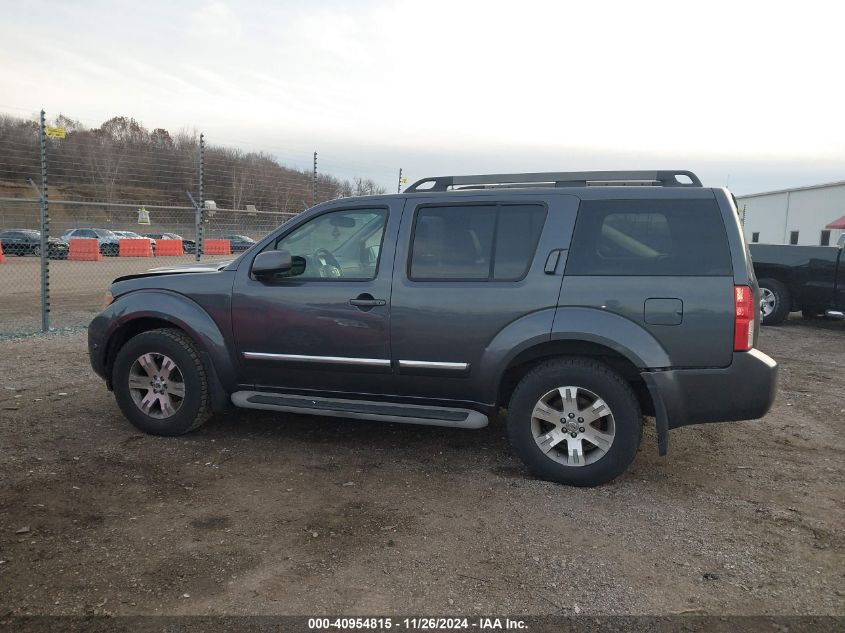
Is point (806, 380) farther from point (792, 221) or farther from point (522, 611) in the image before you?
point (792, 221)

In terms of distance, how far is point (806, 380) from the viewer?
23.2 feet

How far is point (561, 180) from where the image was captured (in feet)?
14.2

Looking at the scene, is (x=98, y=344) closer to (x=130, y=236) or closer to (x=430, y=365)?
(x=430, y=365)

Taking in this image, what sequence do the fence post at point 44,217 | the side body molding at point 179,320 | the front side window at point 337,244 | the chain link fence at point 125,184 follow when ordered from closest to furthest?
the front side window at point 337,244 < the side body molding at point 179,320 < the fence post at point 44,217 < the chain link fence at point 125,184

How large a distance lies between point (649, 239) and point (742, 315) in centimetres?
67

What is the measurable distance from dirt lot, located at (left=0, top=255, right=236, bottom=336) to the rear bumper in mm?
3485

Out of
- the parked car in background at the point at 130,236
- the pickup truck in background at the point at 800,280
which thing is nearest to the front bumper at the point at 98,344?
the pickup truck in background at the point at 800,280

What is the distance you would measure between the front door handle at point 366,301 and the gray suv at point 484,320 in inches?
0.6

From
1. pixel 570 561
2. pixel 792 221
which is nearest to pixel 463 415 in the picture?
pixel 570 561

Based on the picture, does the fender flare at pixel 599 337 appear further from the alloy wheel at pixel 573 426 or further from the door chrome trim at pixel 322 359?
the door chrome trim at pixel 322 359

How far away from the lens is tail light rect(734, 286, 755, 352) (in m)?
3.71

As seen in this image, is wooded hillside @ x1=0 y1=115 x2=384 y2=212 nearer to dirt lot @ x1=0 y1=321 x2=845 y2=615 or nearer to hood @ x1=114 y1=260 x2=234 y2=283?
hood @ x1=114 y1=260 x2=234 y2=283

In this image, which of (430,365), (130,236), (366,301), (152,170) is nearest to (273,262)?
(366,301)

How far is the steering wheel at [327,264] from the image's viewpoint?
4543mm
